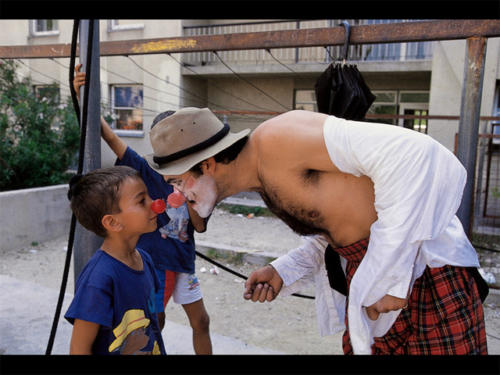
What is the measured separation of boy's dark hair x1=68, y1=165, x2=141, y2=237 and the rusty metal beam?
1652 millimetres

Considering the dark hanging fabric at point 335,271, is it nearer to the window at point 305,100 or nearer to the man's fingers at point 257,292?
the man's fingers at point 257,292

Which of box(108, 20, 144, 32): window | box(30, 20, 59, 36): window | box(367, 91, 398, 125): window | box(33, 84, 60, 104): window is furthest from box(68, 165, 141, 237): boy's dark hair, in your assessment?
box(30, 20, 59, 36): window

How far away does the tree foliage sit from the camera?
6.94m

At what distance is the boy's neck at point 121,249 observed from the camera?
5.56 ft

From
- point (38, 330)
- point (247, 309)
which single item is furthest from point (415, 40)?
point (38, 330)

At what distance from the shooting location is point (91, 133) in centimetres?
195

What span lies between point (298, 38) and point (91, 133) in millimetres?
1633

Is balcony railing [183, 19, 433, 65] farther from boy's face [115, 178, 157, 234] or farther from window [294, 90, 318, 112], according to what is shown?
boy's face [115, 178, 157, 234]

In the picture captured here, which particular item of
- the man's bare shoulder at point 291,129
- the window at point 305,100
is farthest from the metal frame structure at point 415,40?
the window at point 305,100

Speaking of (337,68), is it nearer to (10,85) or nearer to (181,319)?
(181,319)

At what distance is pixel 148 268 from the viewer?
1.88 m

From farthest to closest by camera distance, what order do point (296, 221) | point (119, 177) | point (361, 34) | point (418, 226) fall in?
point (361, 34) → point (119, 177) → point (296, 221) → point (418, 226)

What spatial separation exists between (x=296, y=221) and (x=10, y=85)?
9295 millimetres
